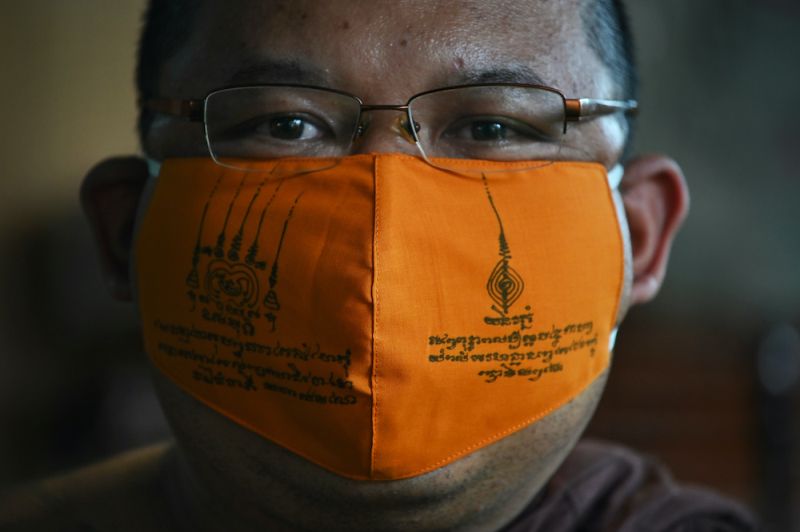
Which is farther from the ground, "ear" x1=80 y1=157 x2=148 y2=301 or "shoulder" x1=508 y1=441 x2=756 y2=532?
"ear" x1=80 y1=157 x2=148 y2=301

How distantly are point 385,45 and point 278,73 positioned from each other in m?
0.16

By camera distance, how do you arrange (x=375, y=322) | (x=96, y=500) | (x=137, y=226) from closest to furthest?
(x=375, y=322) → (x=137, y=226) → (x=96, y=500)

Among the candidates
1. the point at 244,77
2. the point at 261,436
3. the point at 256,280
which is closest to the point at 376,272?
the point at 256,280

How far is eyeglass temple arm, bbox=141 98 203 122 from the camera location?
1502mm

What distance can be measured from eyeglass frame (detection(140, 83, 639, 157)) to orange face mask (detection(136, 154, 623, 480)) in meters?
0.07

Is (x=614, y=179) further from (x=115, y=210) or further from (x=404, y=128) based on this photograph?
(x=115, y=210)

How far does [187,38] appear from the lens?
1.59 meters

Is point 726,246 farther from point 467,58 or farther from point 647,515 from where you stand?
point 467,58

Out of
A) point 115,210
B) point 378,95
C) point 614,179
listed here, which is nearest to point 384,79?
point 378,95

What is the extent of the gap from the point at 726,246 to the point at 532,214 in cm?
286

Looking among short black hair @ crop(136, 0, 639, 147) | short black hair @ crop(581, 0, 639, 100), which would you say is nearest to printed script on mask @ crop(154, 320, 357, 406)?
short black hair @ crop(136, 0, 639, 147)

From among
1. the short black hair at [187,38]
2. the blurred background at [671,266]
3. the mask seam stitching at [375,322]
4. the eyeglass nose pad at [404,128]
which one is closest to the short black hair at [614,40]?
the short black hair at [187,38]

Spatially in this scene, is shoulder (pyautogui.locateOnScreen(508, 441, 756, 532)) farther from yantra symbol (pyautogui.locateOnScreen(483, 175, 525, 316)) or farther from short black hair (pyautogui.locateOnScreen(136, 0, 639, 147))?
short black hair (pyautogui.locateOnScreen(136, 0, 639, 147))

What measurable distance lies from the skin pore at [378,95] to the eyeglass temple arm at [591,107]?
0.02 meters
